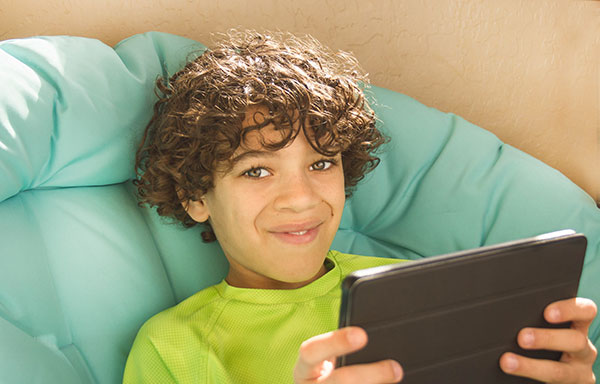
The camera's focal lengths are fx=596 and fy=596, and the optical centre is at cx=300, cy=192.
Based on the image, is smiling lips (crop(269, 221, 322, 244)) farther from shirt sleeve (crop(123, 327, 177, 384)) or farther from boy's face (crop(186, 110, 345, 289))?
shirt sleeve (crop(123, 327, 177, 384))

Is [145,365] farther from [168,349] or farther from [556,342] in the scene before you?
[556,342]

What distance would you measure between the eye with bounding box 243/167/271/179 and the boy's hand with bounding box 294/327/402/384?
0.35m

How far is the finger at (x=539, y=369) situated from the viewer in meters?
0.69

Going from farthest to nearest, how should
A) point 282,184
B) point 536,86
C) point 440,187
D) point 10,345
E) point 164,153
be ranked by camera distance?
point 536,86, point 440,187, point 164,153, point 282,184, point 10,345

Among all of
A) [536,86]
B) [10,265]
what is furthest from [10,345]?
[536,86]

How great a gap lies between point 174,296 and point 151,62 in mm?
415

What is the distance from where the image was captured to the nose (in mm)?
880

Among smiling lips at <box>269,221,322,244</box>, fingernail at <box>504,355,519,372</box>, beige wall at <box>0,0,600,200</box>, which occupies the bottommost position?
smiling lips at <box>269,221,322,244</box>

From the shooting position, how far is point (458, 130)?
1.18 meters

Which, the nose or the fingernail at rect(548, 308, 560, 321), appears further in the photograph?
the nose

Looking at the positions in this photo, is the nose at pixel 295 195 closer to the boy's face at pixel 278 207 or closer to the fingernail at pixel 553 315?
the boy's face at pixel 278 207

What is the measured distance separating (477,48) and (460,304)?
31.6 inches

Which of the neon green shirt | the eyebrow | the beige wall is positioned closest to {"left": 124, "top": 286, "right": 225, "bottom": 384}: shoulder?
the neon green shirt

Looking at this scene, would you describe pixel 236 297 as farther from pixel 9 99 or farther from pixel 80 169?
pixel 9 99
